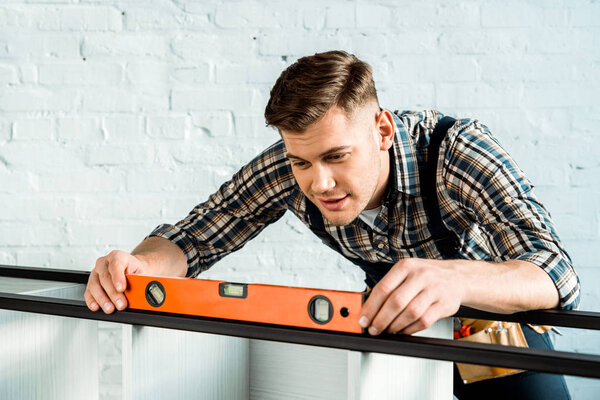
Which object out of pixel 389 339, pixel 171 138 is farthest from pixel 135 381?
pixel 171 138

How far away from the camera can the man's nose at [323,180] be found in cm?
117

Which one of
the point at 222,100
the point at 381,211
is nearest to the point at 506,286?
the point at 381,211

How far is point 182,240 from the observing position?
1.44m

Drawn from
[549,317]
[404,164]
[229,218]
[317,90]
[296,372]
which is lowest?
[296,372]

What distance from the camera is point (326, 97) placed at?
1.16 m

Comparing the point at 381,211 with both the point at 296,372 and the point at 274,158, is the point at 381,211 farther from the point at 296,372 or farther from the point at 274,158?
the point at 296,372

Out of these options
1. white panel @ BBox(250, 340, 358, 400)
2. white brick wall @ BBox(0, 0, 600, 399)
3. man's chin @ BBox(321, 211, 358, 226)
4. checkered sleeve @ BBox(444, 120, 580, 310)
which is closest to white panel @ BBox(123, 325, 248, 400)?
white panel @ BBox(250, 340, 358, 400)

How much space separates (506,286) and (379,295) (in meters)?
0.26

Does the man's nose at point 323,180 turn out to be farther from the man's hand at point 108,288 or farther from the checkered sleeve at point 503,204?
the man's hand at point 108,288

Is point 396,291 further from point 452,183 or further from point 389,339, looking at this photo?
point 452,183

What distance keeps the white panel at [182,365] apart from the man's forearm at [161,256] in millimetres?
179

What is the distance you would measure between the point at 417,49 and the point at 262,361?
40.2 inches

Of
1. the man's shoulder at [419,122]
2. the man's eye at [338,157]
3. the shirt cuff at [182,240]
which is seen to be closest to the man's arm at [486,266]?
the man's shoulder at [419,122]

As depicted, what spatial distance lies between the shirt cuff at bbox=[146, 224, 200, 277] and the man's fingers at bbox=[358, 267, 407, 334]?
0.78 m
